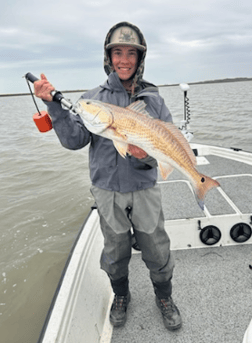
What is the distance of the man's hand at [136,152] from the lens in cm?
224

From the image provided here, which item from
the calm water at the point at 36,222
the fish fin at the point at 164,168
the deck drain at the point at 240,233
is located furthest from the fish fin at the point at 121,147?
the calm water at the point at 36,222

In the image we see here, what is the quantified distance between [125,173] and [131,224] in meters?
0.56

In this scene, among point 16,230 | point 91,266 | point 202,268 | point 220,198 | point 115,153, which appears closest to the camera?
point 115,153

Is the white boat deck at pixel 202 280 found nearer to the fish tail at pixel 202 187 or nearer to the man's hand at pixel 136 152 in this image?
the fish tail at pixel 202 187

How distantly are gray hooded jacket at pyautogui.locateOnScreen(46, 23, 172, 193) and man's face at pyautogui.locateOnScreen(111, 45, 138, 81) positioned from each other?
0.09 metres

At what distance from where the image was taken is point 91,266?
3.05 m

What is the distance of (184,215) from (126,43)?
2.51 m

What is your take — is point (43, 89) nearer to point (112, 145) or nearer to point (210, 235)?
point (112, 145)

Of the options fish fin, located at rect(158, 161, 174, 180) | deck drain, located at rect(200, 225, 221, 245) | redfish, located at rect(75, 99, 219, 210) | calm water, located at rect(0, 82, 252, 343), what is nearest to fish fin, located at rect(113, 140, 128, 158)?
redfish, located at rect(75, 99, 219, 210)

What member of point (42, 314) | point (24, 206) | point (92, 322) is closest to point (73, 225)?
point (24, 206)

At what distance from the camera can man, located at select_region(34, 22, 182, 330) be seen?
7.63ft

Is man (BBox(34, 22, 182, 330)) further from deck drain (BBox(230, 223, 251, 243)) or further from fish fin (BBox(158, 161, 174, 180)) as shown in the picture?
deck drain (BBox(230, 223, 251, 243))

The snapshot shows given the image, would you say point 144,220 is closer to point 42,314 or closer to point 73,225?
point 42,314

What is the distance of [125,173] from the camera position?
233 centimetres
